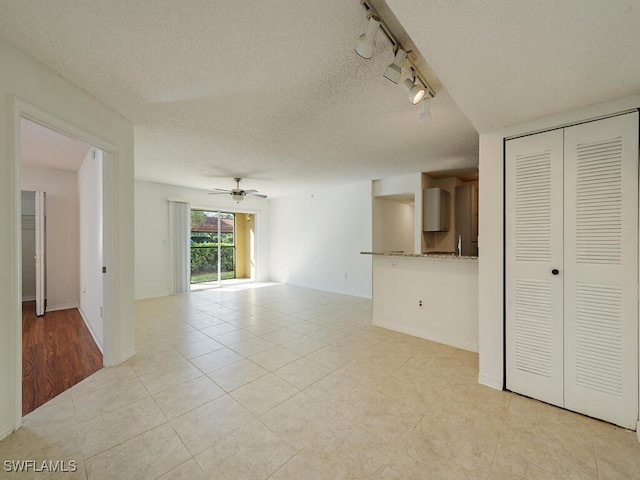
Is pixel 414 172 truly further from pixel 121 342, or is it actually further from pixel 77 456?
pixel 77 456

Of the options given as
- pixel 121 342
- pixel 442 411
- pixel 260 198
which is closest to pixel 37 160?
pixel 121 342

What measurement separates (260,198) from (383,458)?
24.2 ft

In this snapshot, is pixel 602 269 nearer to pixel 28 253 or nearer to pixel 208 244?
pixel 208 244

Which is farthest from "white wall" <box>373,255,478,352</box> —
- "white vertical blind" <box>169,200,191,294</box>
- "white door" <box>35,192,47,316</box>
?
"white door" <box>35,192,47,316</box>

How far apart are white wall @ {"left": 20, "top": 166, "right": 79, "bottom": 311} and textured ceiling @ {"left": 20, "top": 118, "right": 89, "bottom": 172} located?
0.23 m

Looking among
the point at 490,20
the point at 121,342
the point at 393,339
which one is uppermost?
the point at 490,20

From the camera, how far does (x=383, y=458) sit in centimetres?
147

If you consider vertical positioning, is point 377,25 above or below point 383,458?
above

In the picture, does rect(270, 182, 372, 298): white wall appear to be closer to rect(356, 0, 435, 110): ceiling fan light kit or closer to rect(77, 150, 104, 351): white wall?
rect(356, 0, 435, 110): ceiling fan light kit

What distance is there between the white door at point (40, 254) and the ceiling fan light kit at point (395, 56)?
559cm

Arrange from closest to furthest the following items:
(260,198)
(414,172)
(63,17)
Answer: (63,17) < (414,172) < (260,198)

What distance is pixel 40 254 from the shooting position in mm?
4188

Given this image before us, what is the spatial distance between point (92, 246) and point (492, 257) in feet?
15.5

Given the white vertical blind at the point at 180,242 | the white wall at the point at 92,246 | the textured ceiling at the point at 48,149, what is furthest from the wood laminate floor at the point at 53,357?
the textured ceiling at the point at 48,149
